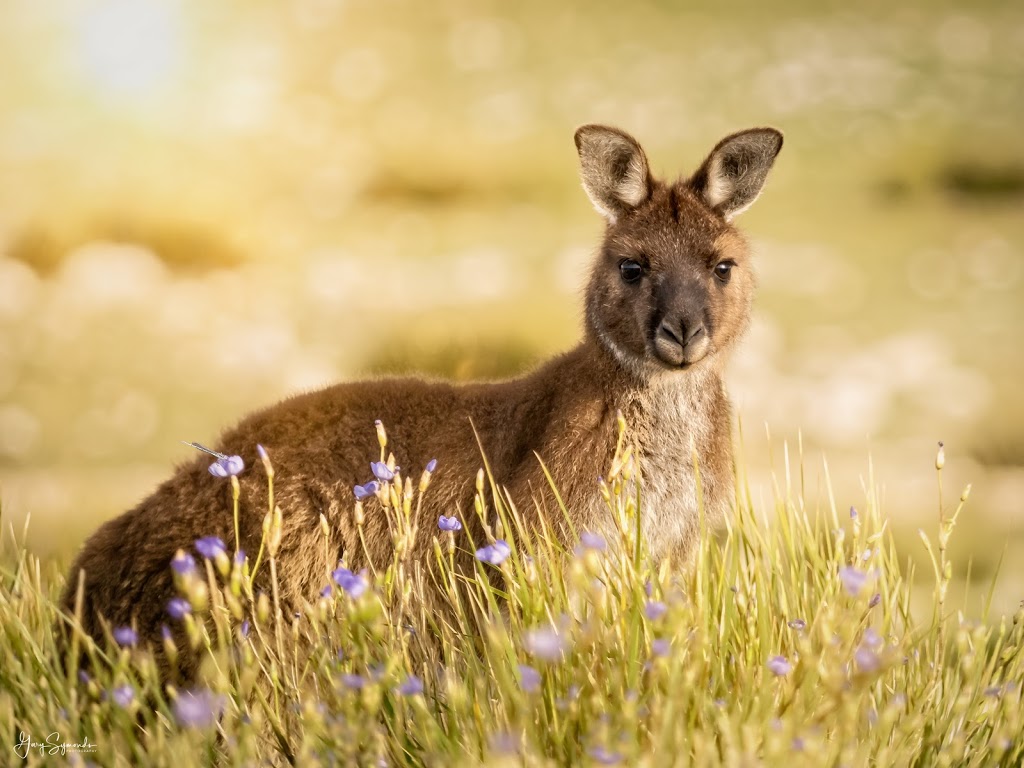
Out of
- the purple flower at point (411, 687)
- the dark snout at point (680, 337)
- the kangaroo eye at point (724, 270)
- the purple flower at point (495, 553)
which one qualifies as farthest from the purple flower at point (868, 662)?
the kangaroo eye at point (724, 270)

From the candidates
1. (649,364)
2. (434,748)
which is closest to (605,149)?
(649,364)

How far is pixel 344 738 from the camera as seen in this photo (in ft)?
11.7

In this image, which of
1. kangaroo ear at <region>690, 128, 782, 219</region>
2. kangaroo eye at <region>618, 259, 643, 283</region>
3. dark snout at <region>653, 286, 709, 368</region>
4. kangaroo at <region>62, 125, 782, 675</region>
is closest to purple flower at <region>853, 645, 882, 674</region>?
kangaroo at <region>62, 125, 782, 675</region>

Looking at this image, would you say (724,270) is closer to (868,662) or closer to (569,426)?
(569,426)

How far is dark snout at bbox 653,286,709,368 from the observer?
19.0ft

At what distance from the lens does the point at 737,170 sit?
6457mm

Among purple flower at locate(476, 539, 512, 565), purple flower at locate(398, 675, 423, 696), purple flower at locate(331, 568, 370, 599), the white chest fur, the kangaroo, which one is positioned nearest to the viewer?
purple flower at locate(331, 568, 370, 599)

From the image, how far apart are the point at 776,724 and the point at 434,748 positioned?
119cm

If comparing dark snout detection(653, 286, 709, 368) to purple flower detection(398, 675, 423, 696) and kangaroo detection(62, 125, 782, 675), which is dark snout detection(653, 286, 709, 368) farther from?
purple flower detection(398, 675, 423, 696)

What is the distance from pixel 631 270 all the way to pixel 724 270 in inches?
23.1

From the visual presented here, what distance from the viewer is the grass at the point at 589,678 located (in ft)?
11.3

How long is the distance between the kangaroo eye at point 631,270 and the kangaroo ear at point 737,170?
711mm

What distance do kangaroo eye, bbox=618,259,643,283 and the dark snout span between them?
1.36ft

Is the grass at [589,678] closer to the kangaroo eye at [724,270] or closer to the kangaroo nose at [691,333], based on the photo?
the kangaroo nose at [691,333]
